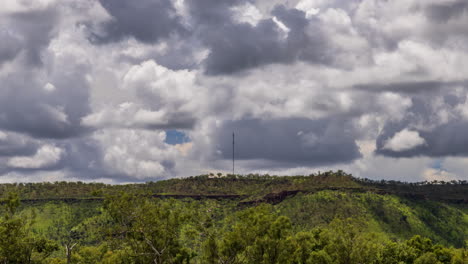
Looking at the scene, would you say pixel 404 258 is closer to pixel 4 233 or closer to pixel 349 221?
pixel 349 221

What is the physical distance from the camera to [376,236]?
333 ft

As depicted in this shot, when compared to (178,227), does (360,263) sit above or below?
below

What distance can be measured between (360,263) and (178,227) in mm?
39566

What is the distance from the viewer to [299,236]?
11325 centimetres

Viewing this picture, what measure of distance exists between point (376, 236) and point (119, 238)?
174ft

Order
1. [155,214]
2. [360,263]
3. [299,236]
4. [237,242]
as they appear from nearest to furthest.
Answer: [155,214] < [237,242] < [360,263] < [299,236]

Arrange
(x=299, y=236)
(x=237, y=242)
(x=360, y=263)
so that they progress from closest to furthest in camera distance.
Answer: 1. (x=237, y=242)
2. (x=360, y=263)
3. (x=299, y=236)

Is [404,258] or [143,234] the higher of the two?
[143,234]

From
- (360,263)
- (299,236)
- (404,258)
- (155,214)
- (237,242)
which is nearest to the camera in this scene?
(155,214)

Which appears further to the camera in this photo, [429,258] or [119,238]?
[429,258]

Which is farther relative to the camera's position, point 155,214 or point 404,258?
point 404,258

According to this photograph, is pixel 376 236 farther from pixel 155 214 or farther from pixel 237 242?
pixel 155 214

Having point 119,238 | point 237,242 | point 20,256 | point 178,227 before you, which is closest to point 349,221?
point 237,242

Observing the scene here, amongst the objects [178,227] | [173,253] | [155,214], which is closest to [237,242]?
[178,227]
